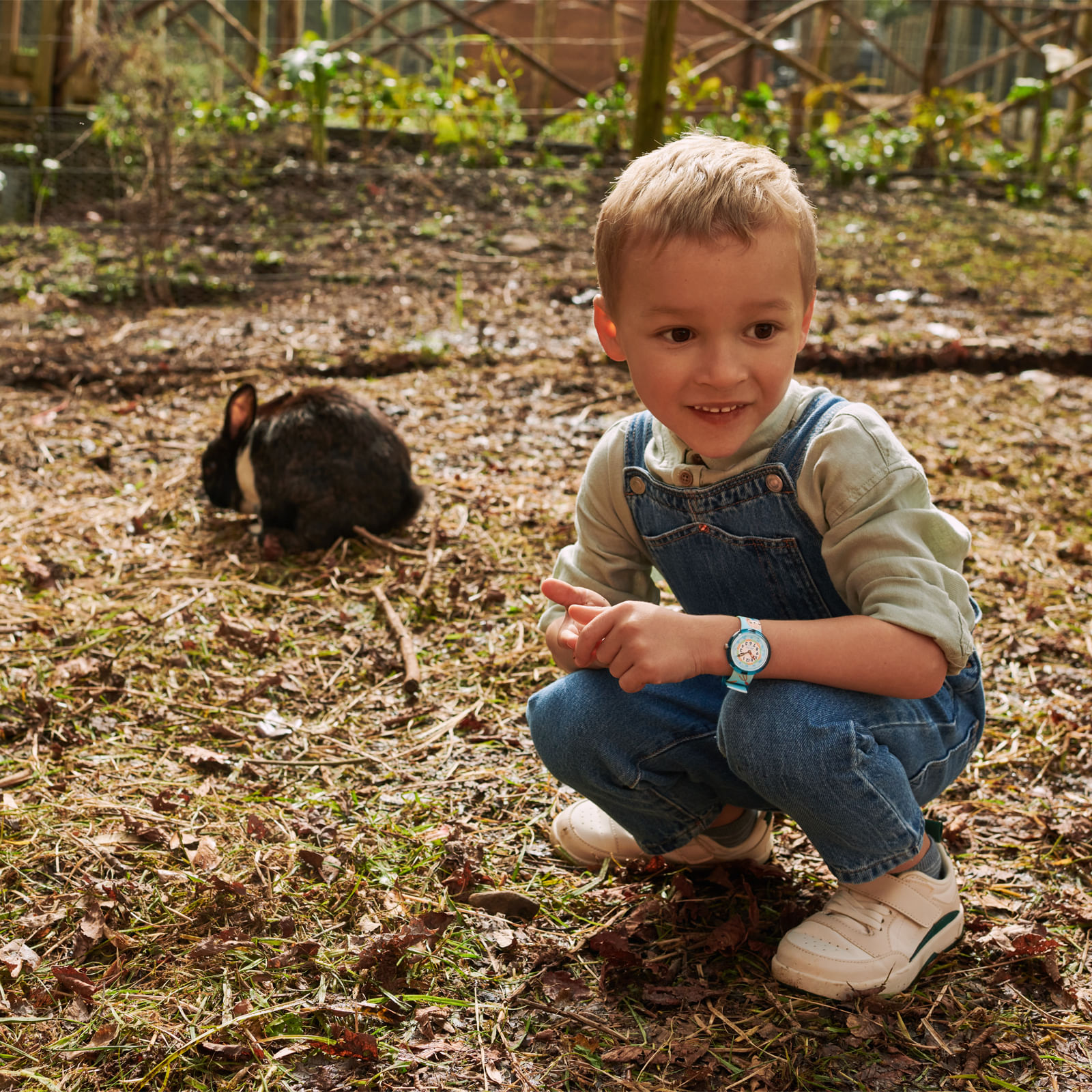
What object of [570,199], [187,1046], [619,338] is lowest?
[187,1046]

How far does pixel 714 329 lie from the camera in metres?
1.91

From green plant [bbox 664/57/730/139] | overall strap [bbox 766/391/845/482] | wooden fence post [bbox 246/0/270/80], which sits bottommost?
overall strap [bbox 766/391/845/482]

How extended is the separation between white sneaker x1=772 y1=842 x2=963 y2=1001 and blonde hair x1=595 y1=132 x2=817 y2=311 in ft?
3.91

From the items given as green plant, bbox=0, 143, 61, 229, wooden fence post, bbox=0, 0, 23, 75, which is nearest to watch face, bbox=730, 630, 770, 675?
green plant, bbox=0, 143, 61, 229

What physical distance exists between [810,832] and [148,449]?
4.15 m

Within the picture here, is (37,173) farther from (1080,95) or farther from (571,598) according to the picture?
(1080,95)

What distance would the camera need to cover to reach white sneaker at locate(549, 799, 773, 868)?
8.13ft

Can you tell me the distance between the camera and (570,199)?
9688 mm

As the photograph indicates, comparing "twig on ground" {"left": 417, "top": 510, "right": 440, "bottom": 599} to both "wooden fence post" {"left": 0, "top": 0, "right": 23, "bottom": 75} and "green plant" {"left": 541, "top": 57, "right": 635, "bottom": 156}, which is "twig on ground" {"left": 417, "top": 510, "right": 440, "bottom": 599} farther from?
"wooden fence post" {"left": 0, "top": 0, "right": 23, "bottom": 75}

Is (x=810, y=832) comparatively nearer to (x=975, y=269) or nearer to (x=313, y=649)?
(x=313, y=649)

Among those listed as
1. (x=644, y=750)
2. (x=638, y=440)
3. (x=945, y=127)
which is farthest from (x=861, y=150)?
(x=644, y=750)

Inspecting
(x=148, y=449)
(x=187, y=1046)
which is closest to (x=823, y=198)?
(x=148, y=449)

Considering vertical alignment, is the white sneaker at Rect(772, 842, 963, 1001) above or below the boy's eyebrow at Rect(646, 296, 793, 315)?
below

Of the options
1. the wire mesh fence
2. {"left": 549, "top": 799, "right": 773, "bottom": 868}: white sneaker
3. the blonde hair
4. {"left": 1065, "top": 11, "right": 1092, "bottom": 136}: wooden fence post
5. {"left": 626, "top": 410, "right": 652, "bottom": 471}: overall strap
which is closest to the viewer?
the blonde hair
